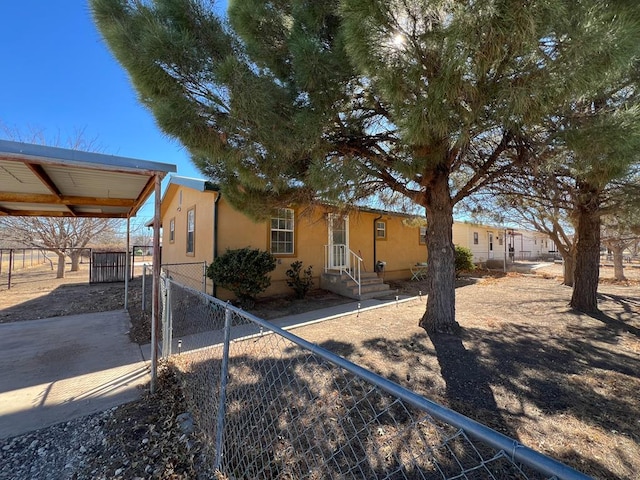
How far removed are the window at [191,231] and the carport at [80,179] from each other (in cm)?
264

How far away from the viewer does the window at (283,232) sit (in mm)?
9688

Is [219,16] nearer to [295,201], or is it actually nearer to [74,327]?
[295,201]

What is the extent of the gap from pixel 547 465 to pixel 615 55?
3.63 metres

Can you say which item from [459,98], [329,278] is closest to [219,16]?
[459,98]

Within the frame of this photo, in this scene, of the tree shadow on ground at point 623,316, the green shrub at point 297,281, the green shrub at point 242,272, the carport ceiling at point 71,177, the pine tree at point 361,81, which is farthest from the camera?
the green shrub at point 297,281

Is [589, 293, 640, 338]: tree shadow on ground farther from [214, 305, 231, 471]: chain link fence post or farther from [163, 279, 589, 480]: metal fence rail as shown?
[214, 305, 231, 471]: chain link fence post

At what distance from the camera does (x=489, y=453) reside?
2475 millimetres

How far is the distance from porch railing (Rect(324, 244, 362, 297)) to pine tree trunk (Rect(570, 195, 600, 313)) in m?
5.89

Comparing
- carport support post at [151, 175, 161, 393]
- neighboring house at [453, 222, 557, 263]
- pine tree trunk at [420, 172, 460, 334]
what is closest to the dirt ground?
pine tree trunk at [420, 172, 460, 334]

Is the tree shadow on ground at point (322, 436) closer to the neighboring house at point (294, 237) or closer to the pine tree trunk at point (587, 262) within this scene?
the neighboring house at point (294, 237)

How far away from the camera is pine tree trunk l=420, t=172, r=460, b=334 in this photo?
5.57 meters

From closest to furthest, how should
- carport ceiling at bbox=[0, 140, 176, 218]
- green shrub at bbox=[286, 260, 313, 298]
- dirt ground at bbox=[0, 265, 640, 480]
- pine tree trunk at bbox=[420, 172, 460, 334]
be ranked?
dirt ground at bbox=[0, 265, 640, 480] → carport ceiling at bbox=[0, 140, 176, 218] → pine tree trunk at bbox=[420, 172, 460, 334] → green shrub at bbox=[286, 260, 313, 298]

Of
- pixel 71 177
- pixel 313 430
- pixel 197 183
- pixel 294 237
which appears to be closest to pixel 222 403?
pixel 313 430

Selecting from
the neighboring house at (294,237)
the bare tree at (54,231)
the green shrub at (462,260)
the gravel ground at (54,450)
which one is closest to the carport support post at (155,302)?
the gravel ground at (54,450)
